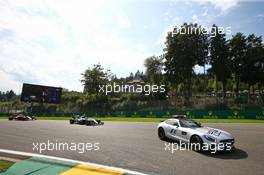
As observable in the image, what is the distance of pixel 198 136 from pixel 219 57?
39599 millimetres

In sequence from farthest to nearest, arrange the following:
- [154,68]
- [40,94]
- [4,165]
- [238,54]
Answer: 1. [154,68]
2. [40,94]
3. [238,54]
4. [4,165]

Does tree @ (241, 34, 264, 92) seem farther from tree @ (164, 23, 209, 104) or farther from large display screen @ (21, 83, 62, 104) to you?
large display screen @ (21, 83, 62, 104)

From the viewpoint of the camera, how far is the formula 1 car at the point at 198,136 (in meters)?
9.27

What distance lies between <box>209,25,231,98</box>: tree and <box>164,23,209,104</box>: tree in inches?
51.6

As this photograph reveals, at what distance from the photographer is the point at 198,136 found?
9789 millimetres

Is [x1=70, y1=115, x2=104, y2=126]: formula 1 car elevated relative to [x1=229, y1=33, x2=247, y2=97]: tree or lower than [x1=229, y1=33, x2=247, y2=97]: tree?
lower

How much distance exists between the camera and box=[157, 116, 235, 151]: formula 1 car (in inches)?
365

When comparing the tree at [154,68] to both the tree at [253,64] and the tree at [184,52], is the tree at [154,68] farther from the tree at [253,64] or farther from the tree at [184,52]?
the tree at [253,64]

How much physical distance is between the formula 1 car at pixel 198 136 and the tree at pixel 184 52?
33.5 m

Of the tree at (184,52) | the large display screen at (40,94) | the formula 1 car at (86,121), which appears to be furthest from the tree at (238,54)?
the large display screen at (40,94)

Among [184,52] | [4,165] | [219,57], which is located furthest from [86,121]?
[219,57]

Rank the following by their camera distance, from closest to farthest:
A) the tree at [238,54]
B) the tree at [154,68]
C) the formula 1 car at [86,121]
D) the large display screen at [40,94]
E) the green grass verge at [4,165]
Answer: the green grass verge at [4,165] < the formula 1 car at [86,121] < the tree at [238,54] < the large display screen at [40,94] < the tree at [154,68]

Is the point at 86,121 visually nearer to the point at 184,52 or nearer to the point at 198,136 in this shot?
the point at 198,136

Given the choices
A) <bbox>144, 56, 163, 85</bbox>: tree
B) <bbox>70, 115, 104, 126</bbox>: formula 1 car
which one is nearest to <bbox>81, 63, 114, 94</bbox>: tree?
<bbox>144, 56, 163, 85</bbox>: tree
